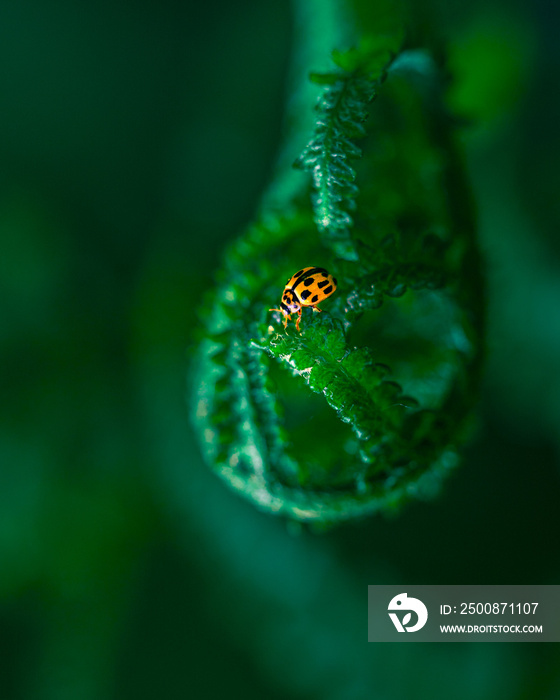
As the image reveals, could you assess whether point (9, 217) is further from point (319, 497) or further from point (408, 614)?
point (408, 614)

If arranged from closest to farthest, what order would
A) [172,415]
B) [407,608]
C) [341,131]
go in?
[341,131]
[407,608]
[172,415]

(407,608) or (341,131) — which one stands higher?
(341,131)

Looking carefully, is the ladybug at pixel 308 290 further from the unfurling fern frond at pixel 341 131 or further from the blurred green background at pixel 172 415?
the blurred green background at pixel 172 415

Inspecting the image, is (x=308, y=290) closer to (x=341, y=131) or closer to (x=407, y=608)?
(x=341, y=131)

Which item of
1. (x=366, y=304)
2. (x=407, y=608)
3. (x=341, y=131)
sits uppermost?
(x=341, y=131)

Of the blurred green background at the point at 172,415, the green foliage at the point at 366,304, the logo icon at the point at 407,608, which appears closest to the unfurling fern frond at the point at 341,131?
the green foliage at the point at 366,304

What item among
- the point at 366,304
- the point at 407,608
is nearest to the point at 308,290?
the point at 366,304
